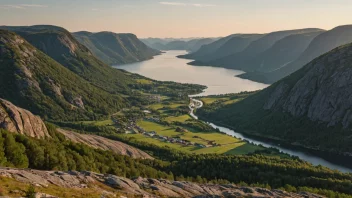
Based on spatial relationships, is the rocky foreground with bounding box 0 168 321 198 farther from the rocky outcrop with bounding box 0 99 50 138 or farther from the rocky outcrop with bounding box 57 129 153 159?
the rocky outcrop with bounding box 57 129 153 159

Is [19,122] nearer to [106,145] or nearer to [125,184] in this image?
[106,145]

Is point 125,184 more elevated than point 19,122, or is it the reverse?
point 125,184

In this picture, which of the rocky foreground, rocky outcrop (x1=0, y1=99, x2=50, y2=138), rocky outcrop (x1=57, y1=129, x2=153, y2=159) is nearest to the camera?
the rocky foreground

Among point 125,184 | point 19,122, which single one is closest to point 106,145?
point 19,122

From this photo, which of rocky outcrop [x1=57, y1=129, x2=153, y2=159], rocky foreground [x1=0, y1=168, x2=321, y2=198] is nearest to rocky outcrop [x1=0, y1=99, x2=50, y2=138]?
rocky outcrop [x1=57, y1=129, x2=153, y2=159]

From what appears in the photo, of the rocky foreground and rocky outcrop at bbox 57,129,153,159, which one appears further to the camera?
rocky outcrop at bbox 57,129,153,159

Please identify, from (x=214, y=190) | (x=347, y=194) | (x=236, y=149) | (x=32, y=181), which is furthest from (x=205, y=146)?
(x=32, y=181)
